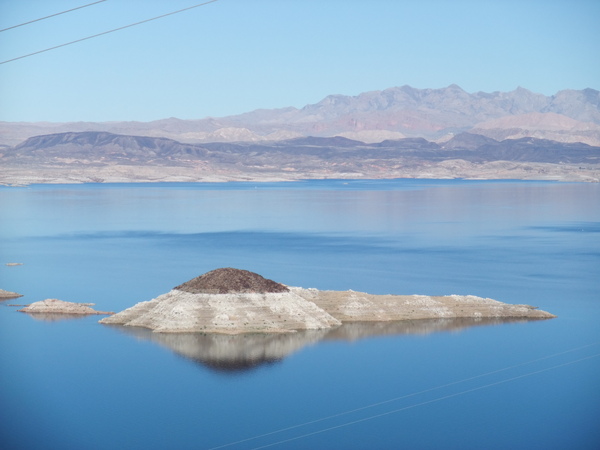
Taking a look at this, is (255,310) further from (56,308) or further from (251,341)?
(56,308)

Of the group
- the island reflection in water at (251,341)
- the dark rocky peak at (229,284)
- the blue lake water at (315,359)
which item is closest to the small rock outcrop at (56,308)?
the blue lake water at (315,359)

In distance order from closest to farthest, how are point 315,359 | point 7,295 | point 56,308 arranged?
point 315,359 → point 56,308 → point 7,295

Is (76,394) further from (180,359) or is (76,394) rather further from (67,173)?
(67,173)

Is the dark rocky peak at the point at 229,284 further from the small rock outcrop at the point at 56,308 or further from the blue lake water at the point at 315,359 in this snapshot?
the small rock outcrop at the point at 56,308

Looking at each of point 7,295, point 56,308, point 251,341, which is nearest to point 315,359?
point 251,341

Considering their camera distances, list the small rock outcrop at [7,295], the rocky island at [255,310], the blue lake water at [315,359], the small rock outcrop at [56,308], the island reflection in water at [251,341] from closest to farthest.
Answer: the blue lake water at [315,359], the island reflection in water at [251,341], the rocky island at [255,310], the small rock outcrop at [56,308], the small rock outcrop at [7,295]

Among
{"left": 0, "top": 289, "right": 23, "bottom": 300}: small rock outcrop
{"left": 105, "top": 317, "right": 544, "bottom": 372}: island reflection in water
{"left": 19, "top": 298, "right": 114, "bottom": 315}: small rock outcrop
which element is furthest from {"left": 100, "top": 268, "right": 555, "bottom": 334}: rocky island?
{"left": 0, "top": 289, "right": 23, "bottom": 300}: small rock outcrop

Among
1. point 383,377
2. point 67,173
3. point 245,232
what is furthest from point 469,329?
point 67,173
